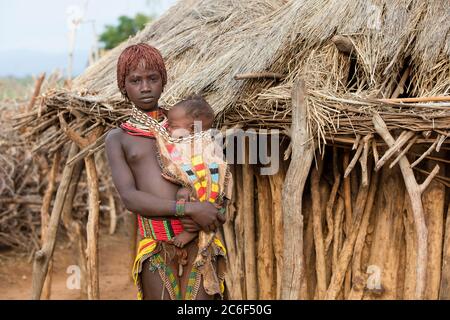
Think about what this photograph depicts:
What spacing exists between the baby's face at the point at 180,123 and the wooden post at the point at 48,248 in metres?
3.27

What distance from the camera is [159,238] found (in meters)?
3.22

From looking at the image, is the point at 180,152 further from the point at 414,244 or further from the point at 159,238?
the point at 414,244

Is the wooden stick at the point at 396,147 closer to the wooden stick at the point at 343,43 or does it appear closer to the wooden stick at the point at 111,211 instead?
the wooden stick at the point at 343,43

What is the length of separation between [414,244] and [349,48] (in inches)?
54.0

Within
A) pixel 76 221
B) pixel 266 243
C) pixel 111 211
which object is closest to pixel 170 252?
pixel 266 243

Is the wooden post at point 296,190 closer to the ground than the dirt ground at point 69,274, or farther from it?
farther from it

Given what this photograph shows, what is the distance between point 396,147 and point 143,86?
5.53 feet

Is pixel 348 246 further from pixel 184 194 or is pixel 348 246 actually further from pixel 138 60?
pixel 138 60

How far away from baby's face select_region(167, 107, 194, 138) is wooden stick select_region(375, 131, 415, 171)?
1.44 meters

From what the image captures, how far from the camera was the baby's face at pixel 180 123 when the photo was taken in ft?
10.4

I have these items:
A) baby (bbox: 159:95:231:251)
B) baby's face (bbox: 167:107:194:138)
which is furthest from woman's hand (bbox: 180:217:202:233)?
baby's face (bbox: 167:107:194:138)

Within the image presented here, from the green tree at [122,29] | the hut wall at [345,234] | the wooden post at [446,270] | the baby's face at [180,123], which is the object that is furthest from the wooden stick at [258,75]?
the green tree at [122,29]

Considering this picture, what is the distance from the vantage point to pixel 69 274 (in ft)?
31.9
